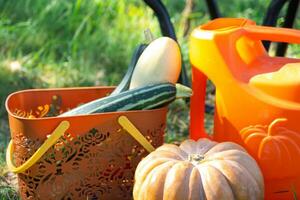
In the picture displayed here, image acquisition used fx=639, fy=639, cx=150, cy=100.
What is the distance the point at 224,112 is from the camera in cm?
173

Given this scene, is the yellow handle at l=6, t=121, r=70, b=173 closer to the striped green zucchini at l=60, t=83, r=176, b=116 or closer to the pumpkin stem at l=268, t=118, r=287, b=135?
the striped green zucchini at l=60, t=83, r=176, b=116

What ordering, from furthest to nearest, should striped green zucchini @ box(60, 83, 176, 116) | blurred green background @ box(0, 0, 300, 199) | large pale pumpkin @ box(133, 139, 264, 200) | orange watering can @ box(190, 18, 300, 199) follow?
blurred green background @ box(0, 0, 300, 199), striped green zucchini @ box(60, 83, 176, 116), orange watering can @ box(190, 18, 300, 199), large pale pumpkin @ box(133, 139, 264, 200)

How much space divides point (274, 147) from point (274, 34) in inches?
11.7

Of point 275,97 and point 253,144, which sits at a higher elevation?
point 275,97

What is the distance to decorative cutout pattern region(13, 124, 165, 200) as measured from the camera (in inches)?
66.8

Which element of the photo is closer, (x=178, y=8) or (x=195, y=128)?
(x=195, y=128)

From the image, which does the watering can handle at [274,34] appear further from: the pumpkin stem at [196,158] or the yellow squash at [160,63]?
the pumpkin stem at [196,158]

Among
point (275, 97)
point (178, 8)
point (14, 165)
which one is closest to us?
point (275, 97)

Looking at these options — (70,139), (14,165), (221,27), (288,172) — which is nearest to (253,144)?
(288,172)

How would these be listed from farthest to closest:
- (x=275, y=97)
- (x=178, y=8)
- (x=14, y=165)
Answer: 1. (x=178, y=8)
2. (x=14, y=165)
3. (x=275, y=97)

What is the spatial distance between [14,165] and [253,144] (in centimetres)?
67

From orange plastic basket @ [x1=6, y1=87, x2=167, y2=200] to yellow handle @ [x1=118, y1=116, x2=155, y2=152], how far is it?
2 cm

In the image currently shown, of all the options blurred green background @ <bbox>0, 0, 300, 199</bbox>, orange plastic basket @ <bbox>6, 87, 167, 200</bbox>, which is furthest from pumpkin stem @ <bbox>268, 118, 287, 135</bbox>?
A: blurred green background @ <bbox>0, 0, 300, 199</bbox>

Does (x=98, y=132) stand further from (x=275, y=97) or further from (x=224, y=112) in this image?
(x=275, y=97)
